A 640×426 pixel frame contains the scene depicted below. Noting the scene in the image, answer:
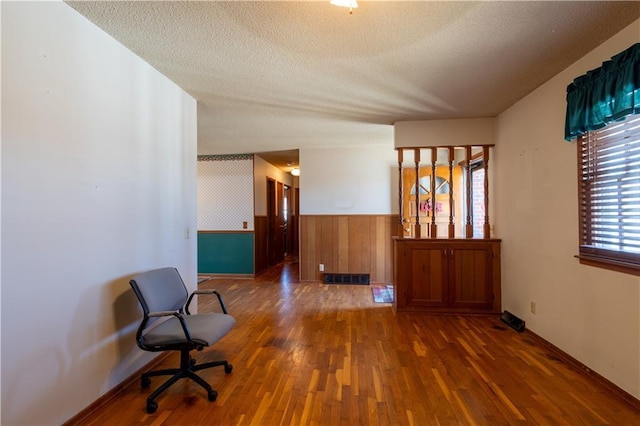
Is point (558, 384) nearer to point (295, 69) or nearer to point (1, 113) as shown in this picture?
point (295, 69)

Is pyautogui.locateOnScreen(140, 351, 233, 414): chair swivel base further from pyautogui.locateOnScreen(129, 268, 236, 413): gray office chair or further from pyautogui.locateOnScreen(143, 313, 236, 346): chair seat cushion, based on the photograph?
pyautogui.locateOnScreen(143, 313, 236, 346): chair seat cushion

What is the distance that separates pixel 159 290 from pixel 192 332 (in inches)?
17.6

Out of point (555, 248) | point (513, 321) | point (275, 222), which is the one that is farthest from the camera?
point (275, 222)

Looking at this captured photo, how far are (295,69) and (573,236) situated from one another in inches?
103

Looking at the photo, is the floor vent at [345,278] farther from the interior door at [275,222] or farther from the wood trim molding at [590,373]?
the wood trim molding at [590,373]

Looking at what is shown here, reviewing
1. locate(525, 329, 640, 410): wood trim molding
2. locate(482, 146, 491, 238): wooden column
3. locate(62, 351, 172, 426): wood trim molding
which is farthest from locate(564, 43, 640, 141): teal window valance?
locate(62, 351, 172, 426): wood trim molding

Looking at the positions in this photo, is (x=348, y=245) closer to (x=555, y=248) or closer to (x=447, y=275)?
(x=447, y=275)

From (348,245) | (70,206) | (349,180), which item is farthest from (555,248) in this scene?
(70,206)

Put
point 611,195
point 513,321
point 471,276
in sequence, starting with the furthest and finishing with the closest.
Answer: point 471,276, point 513,321, point 611,195

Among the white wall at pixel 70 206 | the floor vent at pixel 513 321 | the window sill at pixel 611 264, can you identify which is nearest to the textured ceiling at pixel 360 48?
the white wall at pixel 70 206

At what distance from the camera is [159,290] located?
6.99 feet

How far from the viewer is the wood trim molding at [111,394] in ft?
5.62

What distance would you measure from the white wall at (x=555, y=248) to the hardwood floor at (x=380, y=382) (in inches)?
10.0

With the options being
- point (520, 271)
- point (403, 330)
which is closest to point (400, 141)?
point (520, 271)
